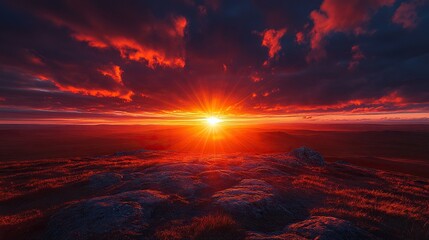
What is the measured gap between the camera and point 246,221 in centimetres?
1071

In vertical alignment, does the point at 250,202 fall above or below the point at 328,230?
below

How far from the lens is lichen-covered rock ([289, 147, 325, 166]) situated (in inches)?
1444

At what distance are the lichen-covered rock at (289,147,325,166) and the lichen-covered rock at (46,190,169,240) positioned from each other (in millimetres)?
31171

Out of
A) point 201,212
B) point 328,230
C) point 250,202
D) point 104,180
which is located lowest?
point 104,180

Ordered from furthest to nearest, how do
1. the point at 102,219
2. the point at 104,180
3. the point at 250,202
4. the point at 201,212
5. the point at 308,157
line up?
the point at 308,157, the point at 104,180, the point at 250,202, the point at 201,212, the point at 102,219

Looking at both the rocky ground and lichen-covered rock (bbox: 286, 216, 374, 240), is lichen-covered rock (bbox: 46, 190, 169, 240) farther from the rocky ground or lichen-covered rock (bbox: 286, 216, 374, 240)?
lichen-covered rock (bbox: 286, 216, 374, 240)

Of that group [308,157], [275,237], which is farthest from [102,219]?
[308,157]

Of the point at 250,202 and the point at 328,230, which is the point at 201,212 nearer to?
the point at 250,202

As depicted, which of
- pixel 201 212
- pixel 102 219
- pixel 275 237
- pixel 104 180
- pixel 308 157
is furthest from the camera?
pixel 308 157

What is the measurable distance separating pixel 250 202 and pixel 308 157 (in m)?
29.5

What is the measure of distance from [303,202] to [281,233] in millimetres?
6379

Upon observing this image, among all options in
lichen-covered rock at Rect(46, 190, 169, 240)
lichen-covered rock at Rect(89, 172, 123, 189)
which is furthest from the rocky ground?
lichen-covered rock at Rect(89, 172, 123, 189)

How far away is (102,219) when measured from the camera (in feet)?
33.2

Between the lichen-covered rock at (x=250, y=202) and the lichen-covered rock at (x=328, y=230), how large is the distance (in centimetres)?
244
